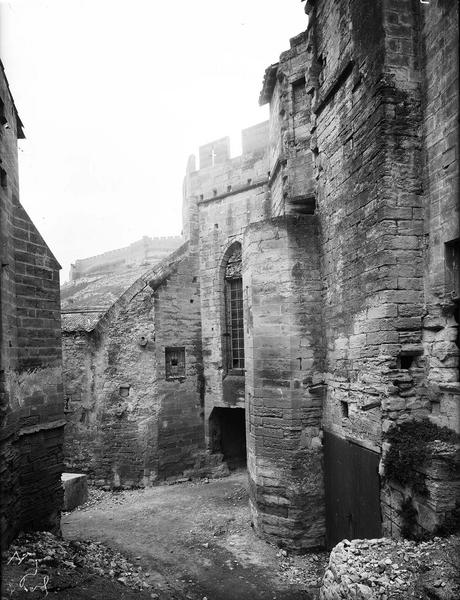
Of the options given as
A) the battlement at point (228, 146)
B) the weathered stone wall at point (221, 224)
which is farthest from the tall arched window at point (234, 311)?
the battlement at point (228, 146)

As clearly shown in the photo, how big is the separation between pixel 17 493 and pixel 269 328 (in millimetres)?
4469

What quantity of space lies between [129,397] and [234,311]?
12.1ft

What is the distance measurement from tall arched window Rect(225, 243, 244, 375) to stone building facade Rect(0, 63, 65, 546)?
18.4 feet

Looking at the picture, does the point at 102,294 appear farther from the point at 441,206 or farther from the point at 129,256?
the point at 441,206

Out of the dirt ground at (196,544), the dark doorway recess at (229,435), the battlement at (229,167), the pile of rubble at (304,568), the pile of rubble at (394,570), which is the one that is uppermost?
the battlement at (229,167)

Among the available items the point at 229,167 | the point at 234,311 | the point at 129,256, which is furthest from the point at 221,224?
the point at 129,256

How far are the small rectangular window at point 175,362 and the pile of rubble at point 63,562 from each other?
5.21 metres

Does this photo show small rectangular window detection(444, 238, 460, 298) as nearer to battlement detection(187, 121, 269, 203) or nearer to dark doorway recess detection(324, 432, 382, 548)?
dark doorway recess detection(324, 432, 382, 548)

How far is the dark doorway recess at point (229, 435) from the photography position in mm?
12350

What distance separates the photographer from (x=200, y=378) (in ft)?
40.8

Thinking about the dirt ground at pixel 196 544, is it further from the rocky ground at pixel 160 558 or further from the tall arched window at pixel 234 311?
the tall arched window at pixel 234 311

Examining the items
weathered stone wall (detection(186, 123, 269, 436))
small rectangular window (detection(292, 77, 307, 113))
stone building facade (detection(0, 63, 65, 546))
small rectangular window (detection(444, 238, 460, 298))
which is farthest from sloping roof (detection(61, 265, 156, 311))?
small rectangular window (detection(444, 238, 460, 298))

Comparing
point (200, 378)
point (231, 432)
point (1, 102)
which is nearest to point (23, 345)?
point (1, 102)

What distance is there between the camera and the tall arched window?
12.2 metres
